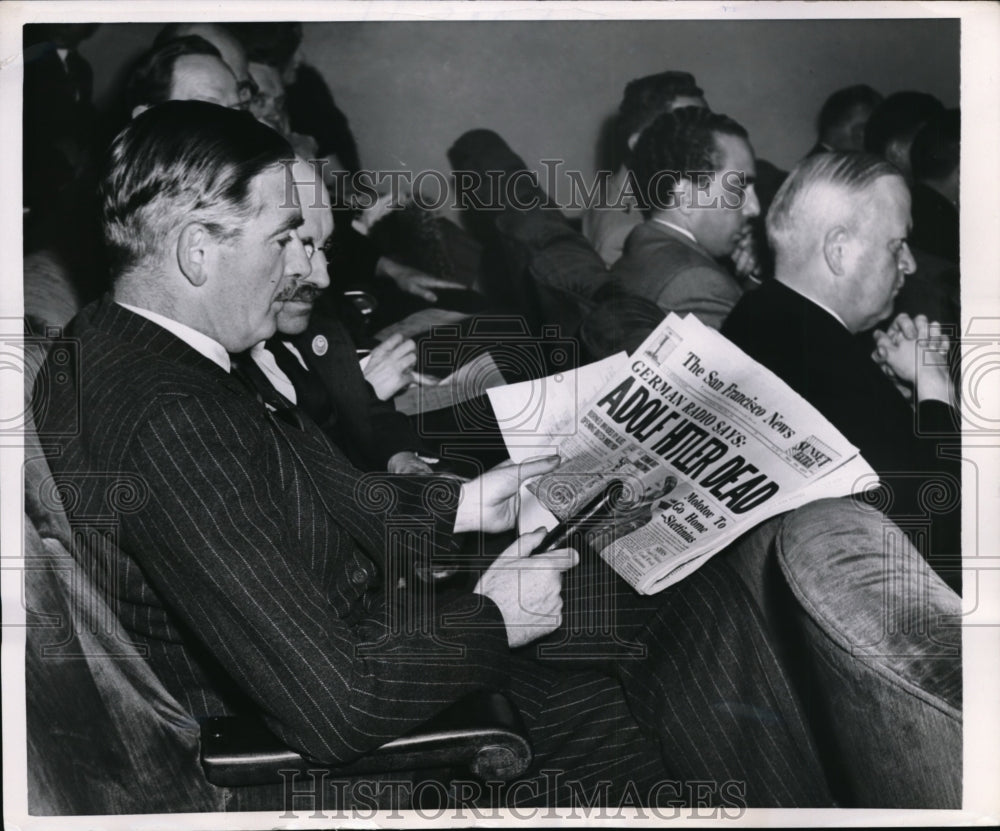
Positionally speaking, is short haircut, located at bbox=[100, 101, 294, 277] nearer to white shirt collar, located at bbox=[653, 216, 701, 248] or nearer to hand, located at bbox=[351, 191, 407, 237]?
hand, located at bbox=[351, 191, 407, 237]

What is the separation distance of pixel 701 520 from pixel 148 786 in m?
1.06

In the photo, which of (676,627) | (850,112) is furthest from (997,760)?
(850,112)

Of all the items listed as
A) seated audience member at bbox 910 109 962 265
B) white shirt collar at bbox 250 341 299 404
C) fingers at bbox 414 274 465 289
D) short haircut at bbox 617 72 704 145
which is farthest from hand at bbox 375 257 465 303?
seated audience member at bbox 910 109 962 265

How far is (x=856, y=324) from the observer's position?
6.53ft

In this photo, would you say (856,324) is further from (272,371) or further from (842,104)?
(272,371)

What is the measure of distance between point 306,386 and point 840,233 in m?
0.99

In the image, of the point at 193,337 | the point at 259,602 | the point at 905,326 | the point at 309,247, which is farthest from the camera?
the point at 905,326

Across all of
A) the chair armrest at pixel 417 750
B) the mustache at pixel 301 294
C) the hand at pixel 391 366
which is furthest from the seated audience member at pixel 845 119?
A: the chair armrest at pixel 417 750

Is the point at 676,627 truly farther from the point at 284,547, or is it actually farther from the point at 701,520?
the point at 284,547

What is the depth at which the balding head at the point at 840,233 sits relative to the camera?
1977mm

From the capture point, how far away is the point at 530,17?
6.49 ft

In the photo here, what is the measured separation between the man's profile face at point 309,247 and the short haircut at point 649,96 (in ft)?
1.79

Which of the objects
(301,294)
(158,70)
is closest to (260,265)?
(301,294)

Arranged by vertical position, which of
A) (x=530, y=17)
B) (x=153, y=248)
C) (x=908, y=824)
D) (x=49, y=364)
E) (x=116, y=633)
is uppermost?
(x=530, y=17)
